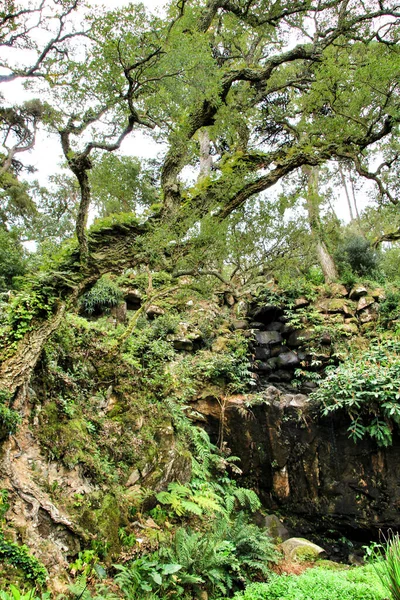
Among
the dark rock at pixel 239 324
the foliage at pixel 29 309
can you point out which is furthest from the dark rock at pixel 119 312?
the foliage at pixel 29 309

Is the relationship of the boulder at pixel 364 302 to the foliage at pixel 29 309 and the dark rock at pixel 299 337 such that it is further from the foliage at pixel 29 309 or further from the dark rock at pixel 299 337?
the foliage at pixel 29 309

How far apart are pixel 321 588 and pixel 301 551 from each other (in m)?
2.19

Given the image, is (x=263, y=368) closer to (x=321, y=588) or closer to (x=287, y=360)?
(x=287, y=360)

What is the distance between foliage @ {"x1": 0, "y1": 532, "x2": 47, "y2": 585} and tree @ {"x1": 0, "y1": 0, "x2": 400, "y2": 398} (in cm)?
140

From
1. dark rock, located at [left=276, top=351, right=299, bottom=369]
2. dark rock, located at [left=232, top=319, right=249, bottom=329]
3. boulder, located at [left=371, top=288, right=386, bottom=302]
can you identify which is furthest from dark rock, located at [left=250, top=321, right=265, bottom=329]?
boulder, located at [left=371, top=288, right=386, bottom=302]

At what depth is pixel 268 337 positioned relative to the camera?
901 centimetres

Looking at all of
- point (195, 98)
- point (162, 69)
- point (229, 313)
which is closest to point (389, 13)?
point (195, 98)

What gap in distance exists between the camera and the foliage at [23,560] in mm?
2373

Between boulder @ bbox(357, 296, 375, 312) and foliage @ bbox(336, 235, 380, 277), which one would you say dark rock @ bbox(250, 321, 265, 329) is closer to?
boulder @ bbox(357, 296, 375, 312)

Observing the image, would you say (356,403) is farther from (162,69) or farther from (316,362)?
(162,69)

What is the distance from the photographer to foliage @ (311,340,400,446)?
6160 millimetres

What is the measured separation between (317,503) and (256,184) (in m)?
6.49

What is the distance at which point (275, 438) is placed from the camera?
6.95 metres

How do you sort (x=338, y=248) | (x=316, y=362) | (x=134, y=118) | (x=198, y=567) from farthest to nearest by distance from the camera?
(x=338, y=248), (x=316, y=362), (x=134, y=118), (x=198, y=567)
